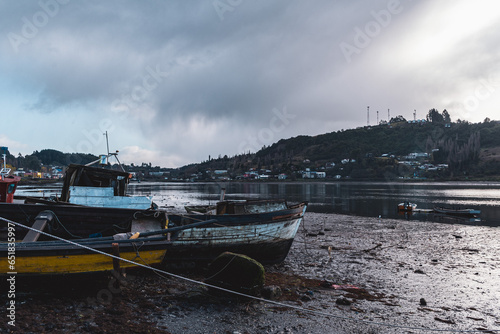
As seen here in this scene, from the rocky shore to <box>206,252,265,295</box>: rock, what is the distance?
0.35m

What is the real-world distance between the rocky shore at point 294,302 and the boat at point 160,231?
806 millimetres

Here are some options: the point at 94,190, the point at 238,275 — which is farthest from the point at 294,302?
the point at 94,190

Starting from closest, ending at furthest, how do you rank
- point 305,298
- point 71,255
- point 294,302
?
point 71,255, point 294,302, point 305,298

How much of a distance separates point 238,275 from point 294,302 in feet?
5.93

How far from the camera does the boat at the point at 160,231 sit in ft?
29.9

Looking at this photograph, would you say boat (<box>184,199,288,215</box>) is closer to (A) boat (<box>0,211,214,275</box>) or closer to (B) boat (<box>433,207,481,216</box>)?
(A) boat (<box>0,211,214,275</box>)

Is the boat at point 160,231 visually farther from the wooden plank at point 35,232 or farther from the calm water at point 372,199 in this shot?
the calm water at point 372,199

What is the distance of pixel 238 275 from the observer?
8.34m

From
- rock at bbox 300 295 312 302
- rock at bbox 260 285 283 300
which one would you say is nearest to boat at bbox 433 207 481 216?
rock at bbox 300 295 312 302

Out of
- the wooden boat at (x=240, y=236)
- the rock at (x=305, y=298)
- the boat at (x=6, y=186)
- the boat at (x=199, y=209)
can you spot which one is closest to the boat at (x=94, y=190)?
the boat at (x=199, y=209)

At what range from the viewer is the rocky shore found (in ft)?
22.5

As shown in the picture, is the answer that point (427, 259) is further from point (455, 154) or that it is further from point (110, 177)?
point (455, 154)

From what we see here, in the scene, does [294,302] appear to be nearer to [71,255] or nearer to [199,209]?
[71,255]

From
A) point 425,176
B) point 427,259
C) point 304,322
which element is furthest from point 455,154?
point 304,322
